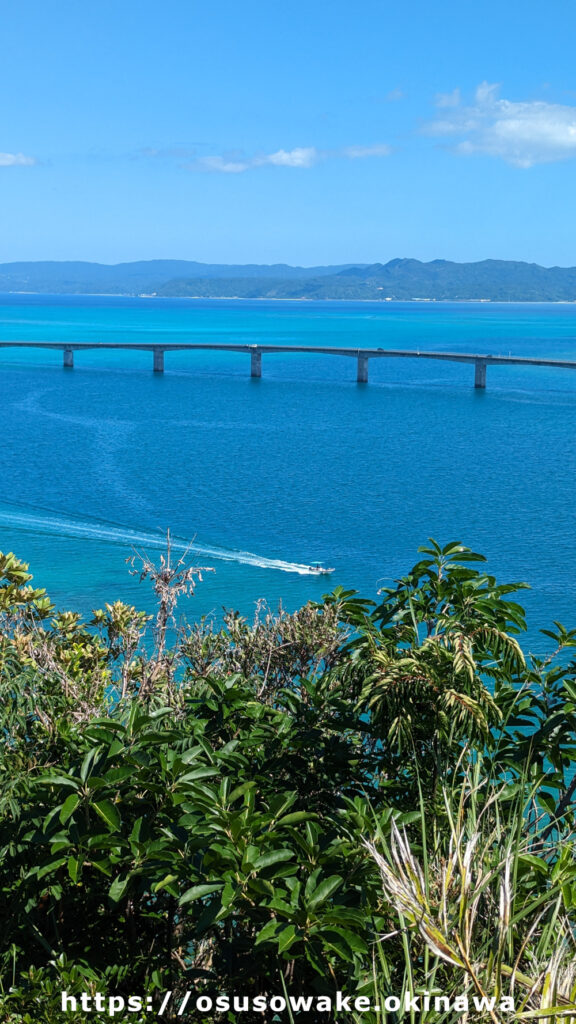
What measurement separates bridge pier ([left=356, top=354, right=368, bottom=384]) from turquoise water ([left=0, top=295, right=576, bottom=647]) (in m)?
1.67

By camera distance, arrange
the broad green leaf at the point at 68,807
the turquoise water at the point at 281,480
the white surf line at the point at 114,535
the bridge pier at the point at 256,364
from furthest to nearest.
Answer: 1. the bridge pier at the point at 256,364
2. the white surf line at the point at 114,535
3. the turquoise water at the point at 281,480
4. the broad green leaf at the point at 68,807

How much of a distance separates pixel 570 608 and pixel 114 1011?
2817 centimetres

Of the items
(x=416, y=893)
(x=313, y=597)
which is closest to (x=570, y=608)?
(x=313, y=597)

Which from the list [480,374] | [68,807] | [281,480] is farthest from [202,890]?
[480,374]

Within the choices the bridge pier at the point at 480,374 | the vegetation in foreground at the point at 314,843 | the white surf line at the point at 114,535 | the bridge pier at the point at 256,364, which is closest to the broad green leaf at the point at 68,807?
the vegetation in foreground at the point at 314,843

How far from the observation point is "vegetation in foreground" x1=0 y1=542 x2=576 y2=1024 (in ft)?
12.1

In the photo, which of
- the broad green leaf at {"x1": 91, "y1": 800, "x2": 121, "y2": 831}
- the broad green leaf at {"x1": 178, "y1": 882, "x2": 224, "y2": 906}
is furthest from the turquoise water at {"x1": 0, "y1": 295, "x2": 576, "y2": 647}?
the broad green leaf at {"x1": 178, "y1": 882, "x2": 224, "y2": 906}

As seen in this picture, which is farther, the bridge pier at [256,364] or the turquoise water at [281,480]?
the bridge pier at [256,364]

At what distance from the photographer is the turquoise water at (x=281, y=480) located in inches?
1369

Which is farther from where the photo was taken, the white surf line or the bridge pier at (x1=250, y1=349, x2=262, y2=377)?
the bridge pier at (x1=250, y1=349, x2=262, y2=377)

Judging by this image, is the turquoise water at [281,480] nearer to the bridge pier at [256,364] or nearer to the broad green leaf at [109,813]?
the bridge pier at [256,364]

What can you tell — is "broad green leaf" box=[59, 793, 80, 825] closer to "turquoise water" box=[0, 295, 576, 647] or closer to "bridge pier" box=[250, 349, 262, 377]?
"turquoise water" box=[0, 295, 576, 647]

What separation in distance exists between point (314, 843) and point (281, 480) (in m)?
48.0

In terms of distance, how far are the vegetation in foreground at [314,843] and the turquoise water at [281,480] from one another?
11.3m
